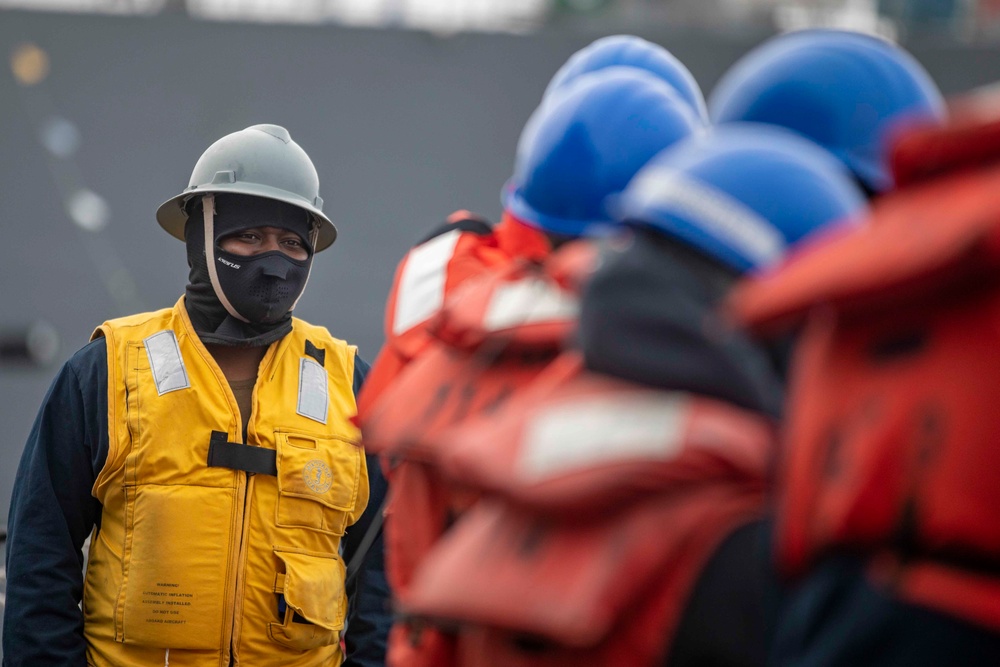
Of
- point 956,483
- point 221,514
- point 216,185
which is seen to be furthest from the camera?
point 216,185

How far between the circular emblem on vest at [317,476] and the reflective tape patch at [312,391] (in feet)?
0.38

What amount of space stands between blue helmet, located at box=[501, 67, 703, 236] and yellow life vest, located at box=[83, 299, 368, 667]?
1.23 meters

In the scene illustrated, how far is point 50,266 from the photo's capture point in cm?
823

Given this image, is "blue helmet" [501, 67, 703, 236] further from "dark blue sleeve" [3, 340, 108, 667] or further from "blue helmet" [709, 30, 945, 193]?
"dark blue sleeve" [3, 340, 108, 667]

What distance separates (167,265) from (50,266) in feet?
2.48

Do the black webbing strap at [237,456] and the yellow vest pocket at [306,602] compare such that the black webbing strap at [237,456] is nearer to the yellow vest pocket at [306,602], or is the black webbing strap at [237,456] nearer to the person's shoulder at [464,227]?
the yellow vest pocket at [306,602]

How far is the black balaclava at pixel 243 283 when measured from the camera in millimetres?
2912

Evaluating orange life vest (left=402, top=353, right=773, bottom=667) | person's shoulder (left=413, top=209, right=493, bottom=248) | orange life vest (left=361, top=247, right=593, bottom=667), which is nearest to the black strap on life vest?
person's shoulder (left=413, top=209, right=493, bottom=248)

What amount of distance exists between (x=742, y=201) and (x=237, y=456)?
1777mm

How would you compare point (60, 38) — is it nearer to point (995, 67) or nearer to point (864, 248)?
point (995, 67)

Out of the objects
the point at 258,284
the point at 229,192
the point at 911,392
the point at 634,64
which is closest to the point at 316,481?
the point at 258,284

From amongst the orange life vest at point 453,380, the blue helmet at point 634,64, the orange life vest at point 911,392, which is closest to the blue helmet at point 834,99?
the orange life vest at point 453,380

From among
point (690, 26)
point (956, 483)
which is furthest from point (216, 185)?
point (690, 26)

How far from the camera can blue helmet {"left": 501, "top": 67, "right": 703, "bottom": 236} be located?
66.8 inches
